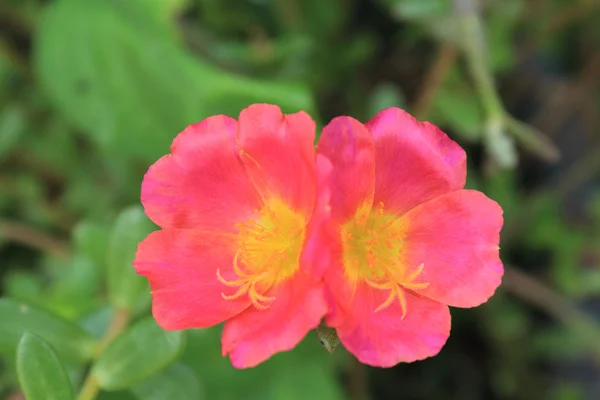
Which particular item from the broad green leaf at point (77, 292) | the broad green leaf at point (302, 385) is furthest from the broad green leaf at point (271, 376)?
the broad green leaf at point (77, 292)

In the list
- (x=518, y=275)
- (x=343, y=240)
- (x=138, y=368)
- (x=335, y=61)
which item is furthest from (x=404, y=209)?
(x=335, y=61)

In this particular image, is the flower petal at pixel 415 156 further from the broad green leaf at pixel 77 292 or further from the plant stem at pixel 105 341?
the broad green leaf at pixel 77 292

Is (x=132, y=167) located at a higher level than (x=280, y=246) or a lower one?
lower

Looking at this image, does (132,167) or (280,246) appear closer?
(280,246)

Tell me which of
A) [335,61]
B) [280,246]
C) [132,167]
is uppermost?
[280,246]

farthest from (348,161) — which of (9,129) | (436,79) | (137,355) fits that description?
(9,129)

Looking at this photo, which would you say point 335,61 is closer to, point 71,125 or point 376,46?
point 376,46
